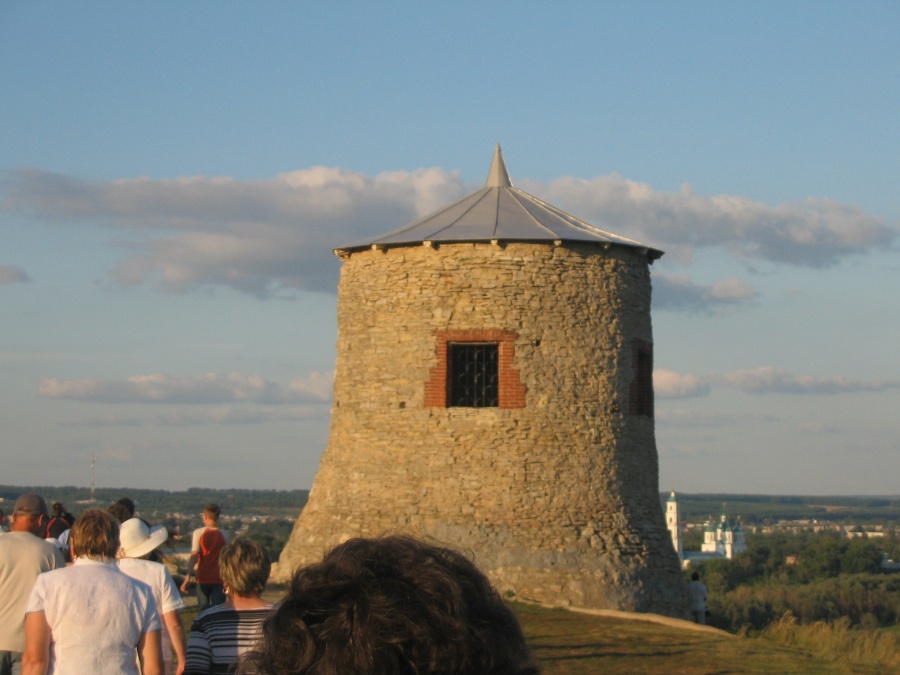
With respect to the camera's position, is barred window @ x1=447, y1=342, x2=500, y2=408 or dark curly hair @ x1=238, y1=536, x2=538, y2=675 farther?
barred window @ x1=447, y1=342, x2=500, y2=408

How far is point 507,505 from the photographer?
16.8 meters

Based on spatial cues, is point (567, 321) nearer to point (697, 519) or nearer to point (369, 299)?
point (369, 299)

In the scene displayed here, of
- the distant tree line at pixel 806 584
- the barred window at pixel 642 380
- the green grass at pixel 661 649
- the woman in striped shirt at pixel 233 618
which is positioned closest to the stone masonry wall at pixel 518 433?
the barred window at pixel 642 380

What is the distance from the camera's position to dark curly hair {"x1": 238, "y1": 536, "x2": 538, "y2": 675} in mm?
2412

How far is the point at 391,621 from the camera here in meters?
2.42

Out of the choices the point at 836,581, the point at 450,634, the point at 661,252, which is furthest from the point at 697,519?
the point at 450,634

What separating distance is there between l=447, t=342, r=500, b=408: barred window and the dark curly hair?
14.6 metres

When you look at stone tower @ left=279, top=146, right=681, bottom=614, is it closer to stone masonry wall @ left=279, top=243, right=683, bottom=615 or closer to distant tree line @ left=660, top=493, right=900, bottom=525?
stone masonry wall @ left=279, top=243, right=683, bottom=615

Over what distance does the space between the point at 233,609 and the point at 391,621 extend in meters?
3.45

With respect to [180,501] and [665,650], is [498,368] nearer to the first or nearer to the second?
[665,650]

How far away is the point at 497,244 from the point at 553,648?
241 inches

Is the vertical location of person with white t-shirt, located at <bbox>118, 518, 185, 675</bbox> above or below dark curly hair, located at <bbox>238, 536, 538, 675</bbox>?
below

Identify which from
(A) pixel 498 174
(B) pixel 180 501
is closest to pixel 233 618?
(A) pixel 498 174

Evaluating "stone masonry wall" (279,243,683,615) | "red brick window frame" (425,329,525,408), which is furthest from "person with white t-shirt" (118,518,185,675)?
"red brick window frame" (425,329,525,408)
